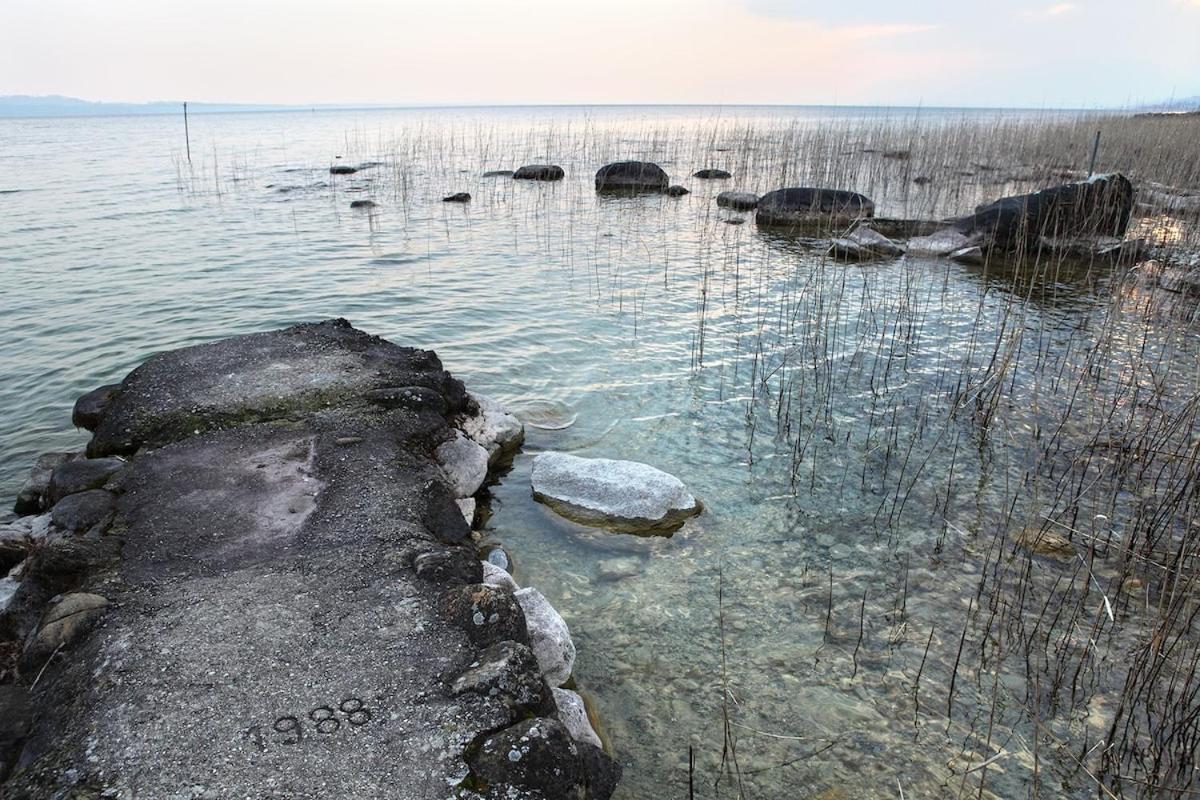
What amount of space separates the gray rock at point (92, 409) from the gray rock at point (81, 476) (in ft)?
4.24

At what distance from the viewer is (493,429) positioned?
6.29 m

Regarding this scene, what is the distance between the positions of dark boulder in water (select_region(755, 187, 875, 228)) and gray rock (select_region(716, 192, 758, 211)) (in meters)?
1.83

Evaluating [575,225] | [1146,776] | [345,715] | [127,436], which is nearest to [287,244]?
[575,225]

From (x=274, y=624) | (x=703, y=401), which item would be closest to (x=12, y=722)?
(x=274, y=624)

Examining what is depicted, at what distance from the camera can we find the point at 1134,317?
923 centimetres

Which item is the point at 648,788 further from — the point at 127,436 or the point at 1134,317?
the point at 1134,317

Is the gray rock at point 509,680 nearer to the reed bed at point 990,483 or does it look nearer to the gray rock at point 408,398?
the reed bed at point 990,483

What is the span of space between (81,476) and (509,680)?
11.7 feet

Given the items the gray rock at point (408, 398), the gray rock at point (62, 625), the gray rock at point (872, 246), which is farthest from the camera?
the gray rock at point (872, 246)

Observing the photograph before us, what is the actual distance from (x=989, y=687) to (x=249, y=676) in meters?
3.56

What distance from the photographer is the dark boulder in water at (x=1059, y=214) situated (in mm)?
12484

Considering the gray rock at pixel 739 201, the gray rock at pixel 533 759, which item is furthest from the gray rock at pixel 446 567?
the gray rock at pixel 739 201

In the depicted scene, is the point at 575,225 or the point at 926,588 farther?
the point at 575,225

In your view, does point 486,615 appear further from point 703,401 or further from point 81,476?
point 703,401
